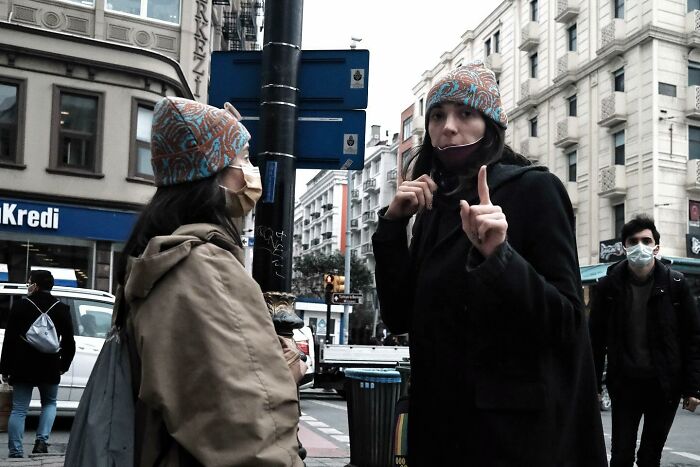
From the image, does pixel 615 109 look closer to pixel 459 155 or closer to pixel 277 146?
pixel 277 146

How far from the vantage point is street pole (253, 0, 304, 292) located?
438 centimetres

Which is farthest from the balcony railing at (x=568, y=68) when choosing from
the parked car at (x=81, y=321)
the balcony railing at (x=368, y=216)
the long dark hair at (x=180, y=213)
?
the balcony railing at (x=368, y=216)

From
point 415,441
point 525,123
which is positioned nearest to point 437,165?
point 415,441

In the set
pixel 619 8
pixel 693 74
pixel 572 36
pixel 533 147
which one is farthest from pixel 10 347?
pixel 533 147

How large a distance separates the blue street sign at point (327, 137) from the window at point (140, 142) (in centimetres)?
1764

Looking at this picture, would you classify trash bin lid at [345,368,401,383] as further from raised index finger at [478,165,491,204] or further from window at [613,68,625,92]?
window at [613,68,625,92]

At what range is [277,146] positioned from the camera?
4.45 meters

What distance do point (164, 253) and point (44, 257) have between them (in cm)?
2042

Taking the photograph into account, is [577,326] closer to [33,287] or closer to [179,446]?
[179,446]

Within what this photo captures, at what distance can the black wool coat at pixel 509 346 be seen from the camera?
2062 millimetres

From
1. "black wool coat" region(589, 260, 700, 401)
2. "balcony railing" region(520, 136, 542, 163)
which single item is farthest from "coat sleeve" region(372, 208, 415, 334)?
"balcony railing" region(520, 136, 542, 163)

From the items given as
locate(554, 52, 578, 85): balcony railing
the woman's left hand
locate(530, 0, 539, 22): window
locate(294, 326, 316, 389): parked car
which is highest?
locate(530, 0, 539, 22): window

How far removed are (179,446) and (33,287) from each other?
8.08 m

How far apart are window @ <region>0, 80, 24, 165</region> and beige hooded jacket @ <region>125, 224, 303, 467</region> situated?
20304mm
